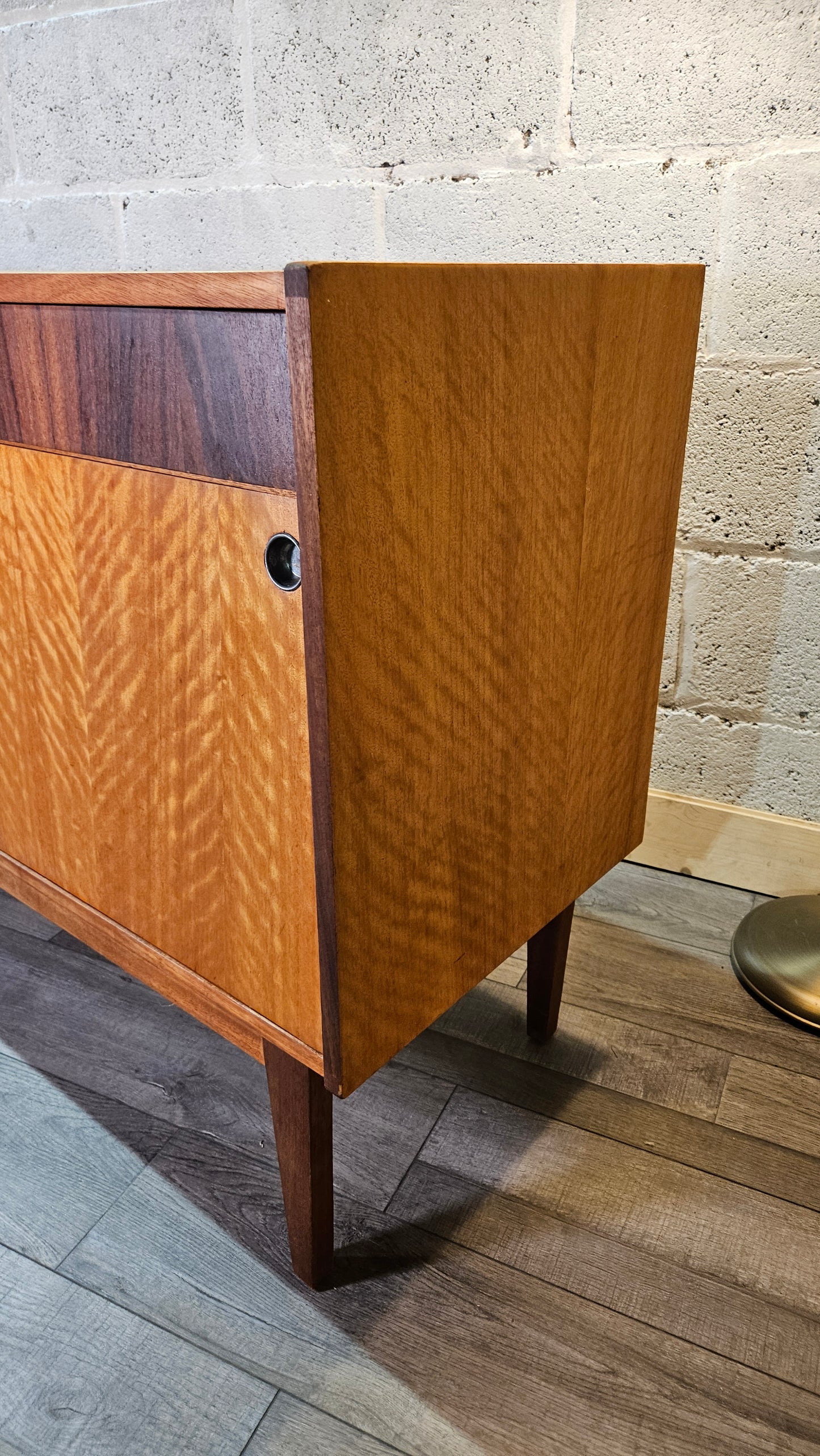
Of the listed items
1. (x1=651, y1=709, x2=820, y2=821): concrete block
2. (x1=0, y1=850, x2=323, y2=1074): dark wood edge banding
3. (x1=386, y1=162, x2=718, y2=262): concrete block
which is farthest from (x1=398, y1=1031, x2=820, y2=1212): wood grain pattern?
(x1=386, y1=162, x2=718, y2=262): concrete block

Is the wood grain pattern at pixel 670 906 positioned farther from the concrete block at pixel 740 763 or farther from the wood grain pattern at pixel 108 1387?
the wood grain pattern at pixel 108 1387

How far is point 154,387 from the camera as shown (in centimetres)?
65

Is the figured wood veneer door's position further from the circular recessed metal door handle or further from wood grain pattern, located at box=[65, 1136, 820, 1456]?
wood grain pattern, located at box=[65, 1136, 820, 1456]

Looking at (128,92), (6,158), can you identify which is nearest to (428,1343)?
(128,92)

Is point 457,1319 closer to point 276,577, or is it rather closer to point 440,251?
point 276,577

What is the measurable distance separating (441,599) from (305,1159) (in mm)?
455

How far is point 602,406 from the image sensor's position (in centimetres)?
78

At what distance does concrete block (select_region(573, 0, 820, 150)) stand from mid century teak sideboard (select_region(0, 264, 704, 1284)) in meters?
0.39

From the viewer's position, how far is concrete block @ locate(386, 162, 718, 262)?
1170 millimetres

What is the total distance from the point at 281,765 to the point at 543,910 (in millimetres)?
357

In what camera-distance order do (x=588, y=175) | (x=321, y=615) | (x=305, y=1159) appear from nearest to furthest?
(x=321, y=615) → (x=305, y=1159) → (x=588, y=175)

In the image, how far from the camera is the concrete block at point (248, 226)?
54.1 inches

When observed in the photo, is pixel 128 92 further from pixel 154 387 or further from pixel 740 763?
pixel 740 763

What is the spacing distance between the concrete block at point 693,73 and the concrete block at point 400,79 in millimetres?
53
